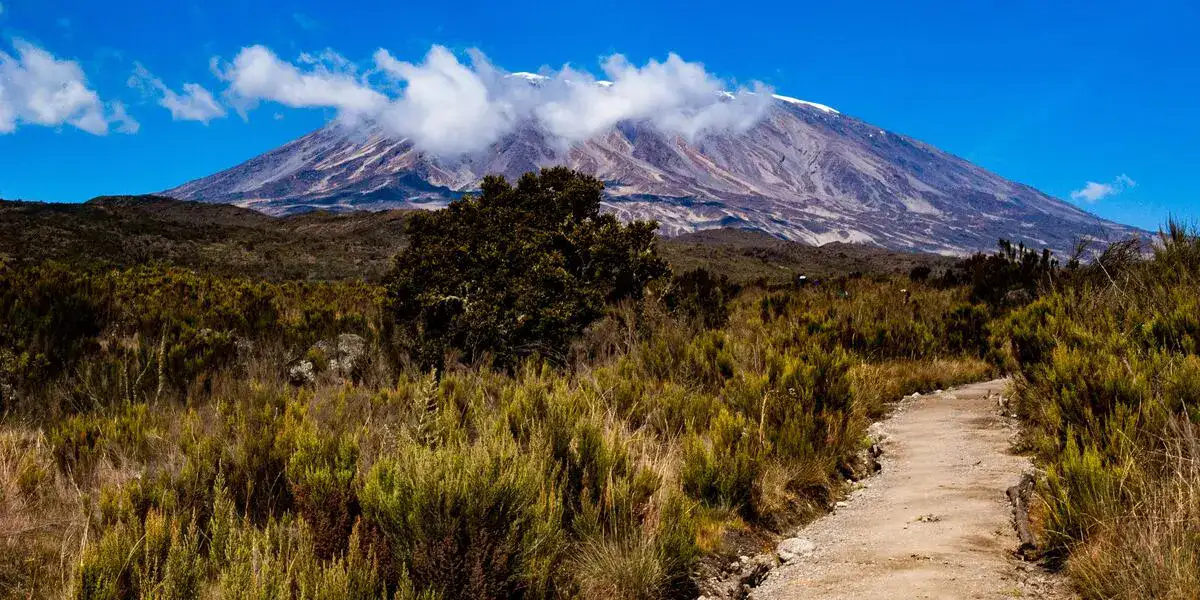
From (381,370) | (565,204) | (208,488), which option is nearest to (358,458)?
(208,488)

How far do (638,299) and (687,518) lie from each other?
6.32 meters

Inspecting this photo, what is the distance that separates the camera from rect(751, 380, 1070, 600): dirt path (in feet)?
8.50

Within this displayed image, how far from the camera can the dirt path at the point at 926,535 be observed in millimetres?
2592

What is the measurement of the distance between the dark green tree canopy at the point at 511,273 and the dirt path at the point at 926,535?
4.22m

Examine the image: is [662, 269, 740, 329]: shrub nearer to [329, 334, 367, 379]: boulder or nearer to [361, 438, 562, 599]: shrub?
[329, 334, 367, 379]: boulder

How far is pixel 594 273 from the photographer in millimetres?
9250

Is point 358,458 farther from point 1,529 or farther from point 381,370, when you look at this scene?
point 381,370

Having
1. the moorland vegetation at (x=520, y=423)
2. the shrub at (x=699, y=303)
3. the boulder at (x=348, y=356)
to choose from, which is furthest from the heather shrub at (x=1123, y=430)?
the boulder at (x=348, y=356)

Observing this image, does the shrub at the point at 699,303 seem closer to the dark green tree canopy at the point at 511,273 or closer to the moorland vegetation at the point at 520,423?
the moorland vegetation at the point at 520,423

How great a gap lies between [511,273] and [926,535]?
651cm

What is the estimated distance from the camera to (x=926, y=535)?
3139 millimetres

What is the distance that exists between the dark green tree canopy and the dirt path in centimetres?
422

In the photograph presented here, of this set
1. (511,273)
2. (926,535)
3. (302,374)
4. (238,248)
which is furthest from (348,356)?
(238,248)

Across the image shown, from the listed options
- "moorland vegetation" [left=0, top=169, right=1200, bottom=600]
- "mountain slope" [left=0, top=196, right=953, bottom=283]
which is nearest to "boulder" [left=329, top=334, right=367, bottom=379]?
"moorland vegetation" [left=0, top=169, right=1200, bottom=600]
